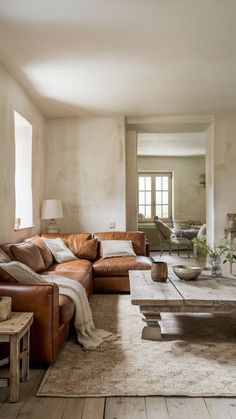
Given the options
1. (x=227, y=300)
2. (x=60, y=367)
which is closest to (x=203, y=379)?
(x=227, y=300)

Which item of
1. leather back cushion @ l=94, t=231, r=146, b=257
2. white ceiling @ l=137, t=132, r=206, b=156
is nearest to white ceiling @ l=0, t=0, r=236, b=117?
leather back cushion @ l=94, t=231, r=146, b=257

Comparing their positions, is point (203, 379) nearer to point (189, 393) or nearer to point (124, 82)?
point (189, 393)

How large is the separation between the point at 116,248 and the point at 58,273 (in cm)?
147

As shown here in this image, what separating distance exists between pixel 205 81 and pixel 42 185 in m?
3.05

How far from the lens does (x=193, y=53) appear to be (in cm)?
374

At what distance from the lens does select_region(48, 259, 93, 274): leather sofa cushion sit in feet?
14.0

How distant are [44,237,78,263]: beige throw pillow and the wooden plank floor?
2.77m

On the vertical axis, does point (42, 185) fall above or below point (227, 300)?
above

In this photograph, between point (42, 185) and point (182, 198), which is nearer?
point (42, 185)

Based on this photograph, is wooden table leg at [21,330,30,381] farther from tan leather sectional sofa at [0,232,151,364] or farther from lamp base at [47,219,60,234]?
lamp base at [47,219,60,234]

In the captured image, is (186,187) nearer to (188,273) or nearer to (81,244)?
(81,244)

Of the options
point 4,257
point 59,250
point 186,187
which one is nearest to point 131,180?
point 59,250

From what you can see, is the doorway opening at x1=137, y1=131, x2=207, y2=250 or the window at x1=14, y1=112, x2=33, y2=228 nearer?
the window at x1=14, y1=112, x2=33, y2=228

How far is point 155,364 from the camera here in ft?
8.38
